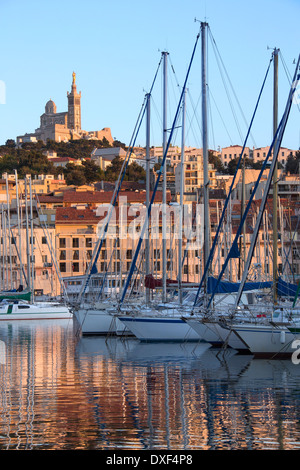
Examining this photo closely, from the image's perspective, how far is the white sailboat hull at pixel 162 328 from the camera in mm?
32688

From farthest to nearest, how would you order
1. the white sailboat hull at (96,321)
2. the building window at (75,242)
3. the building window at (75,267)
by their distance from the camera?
the building window at (75,242), the building window at (75,267), the white sailboat hull at (96,321)

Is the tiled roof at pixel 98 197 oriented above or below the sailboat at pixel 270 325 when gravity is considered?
above

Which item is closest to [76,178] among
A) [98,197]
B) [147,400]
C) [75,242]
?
[98,197]

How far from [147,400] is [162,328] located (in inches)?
525

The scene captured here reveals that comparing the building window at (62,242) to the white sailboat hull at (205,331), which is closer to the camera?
the white sailboat hull at (205,331)

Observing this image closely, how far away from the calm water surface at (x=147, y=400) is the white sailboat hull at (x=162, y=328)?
28.1 inches

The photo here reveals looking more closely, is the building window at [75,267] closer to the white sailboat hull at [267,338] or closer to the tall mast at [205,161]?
the tall mast at [205,161]

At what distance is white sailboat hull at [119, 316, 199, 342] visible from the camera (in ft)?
107

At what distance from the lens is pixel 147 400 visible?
63.9 feet

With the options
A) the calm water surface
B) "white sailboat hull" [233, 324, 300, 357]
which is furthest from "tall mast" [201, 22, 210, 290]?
the calm water surface

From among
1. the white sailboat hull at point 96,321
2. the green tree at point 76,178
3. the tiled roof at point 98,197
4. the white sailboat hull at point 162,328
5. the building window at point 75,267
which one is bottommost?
the building window at point 75,267

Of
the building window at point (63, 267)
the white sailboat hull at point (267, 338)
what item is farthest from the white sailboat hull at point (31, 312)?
the white sailboat hull at point (267, 338)

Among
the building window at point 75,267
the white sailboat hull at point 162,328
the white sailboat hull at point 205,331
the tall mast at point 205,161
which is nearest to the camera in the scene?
the tall mast at point 205,161
